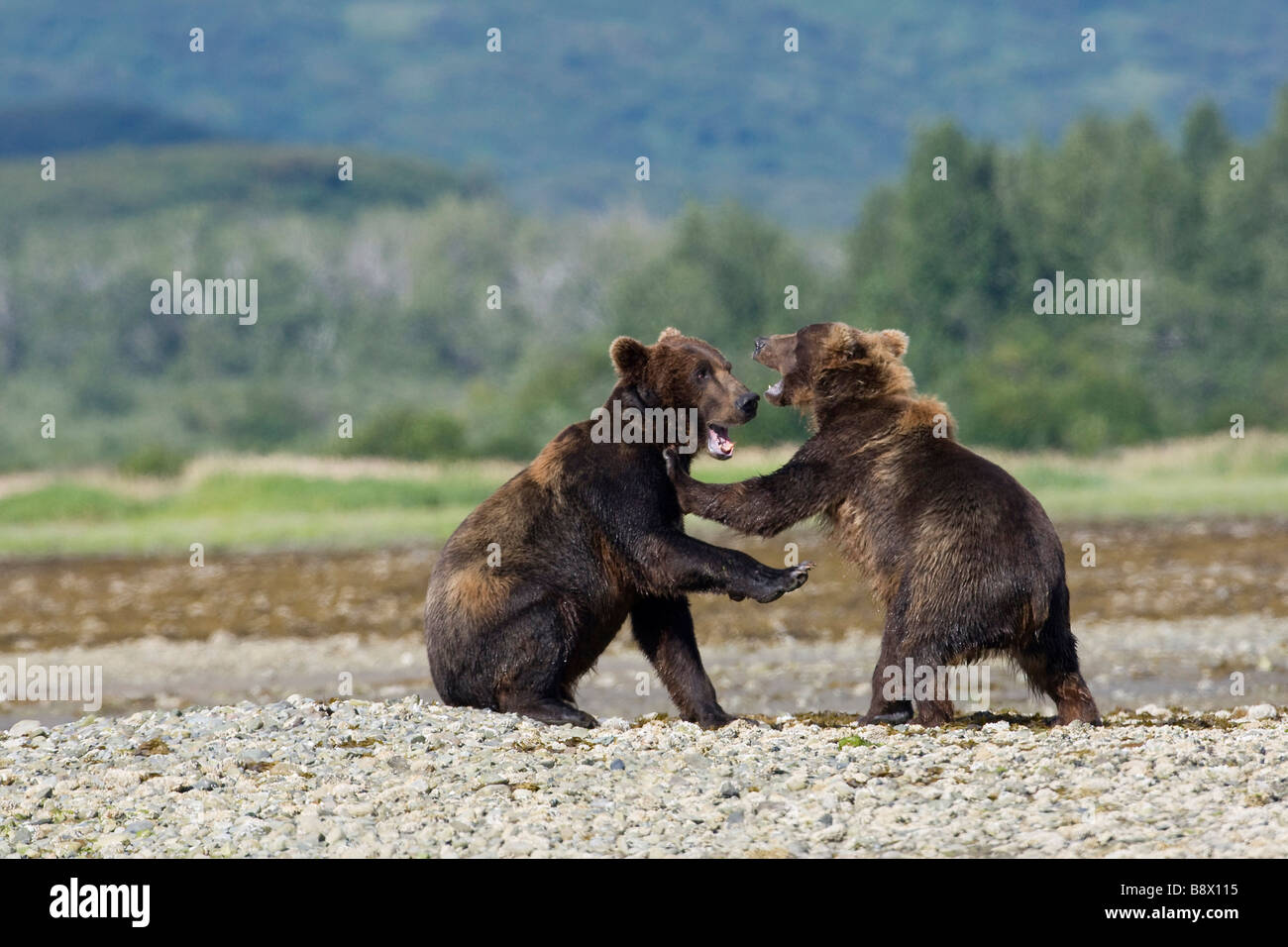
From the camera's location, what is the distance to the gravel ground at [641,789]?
22.3ft

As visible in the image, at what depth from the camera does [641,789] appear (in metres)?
7.55

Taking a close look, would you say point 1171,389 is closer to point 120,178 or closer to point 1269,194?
point 1269,194

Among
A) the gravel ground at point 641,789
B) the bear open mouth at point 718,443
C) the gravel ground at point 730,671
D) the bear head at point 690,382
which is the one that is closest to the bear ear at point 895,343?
the bear head at point 690,382

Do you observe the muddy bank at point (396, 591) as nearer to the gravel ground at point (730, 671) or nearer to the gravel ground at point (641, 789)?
the gravel ground at point (730, 671)

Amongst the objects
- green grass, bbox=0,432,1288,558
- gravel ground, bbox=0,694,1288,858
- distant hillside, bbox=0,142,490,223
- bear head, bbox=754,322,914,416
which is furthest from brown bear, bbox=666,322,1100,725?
distant hillside, bbox=0,142,490,223

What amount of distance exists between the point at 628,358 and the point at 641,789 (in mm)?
2812

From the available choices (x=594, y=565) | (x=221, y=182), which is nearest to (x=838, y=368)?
(x=594, y=565)

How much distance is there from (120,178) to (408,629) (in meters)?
165

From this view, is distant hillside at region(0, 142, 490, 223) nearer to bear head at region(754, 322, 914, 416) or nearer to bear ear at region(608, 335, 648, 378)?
bear ear at region(608, 335, 648, 378)

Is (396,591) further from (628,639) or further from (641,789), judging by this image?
(641,789)

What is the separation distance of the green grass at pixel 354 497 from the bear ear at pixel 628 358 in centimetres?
1648

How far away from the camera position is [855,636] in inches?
751
